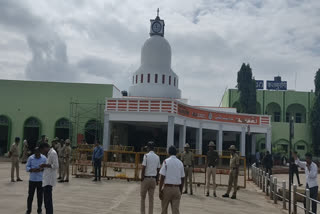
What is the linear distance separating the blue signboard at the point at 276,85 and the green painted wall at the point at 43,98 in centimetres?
2585

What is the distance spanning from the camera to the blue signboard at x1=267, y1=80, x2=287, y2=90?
1900 inches

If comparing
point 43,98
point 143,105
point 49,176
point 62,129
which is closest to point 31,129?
point 62,129

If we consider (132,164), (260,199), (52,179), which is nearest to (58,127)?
(132,164)

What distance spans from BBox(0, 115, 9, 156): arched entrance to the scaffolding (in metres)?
5.71

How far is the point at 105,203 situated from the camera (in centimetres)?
1009

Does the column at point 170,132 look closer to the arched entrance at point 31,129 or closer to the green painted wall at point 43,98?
the green painted wall at point 43,98

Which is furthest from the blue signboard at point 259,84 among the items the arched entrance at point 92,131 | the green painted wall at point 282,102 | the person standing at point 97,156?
the person standing at point 97,156

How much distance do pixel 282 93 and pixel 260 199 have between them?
36435mm

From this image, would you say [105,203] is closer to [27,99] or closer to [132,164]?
[132,164]

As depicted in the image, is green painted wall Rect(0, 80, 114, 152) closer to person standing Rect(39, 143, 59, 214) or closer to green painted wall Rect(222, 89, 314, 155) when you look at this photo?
green painted wall Rect(222, 89, 314, 155)

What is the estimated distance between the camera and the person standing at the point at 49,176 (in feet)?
24.8

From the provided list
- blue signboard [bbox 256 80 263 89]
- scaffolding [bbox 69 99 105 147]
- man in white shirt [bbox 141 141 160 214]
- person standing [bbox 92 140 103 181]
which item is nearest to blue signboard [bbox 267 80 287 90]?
blue signboard [bbox 256 80 263 89]

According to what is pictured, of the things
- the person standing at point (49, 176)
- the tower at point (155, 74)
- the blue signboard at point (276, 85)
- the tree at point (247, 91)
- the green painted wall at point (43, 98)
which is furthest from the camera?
the blue signboard at point (276, 85)

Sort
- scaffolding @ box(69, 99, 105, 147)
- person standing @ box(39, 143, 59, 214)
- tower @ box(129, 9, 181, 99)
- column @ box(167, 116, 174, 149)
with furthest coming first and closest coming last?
1. tower @ box(129, 9, 181, 99)
2. scaffolding @ box(69, 99, 105, 147)
3. column @ box(167, 116, 174, 149)
4. person standing @ box(39, 143, 59, 214)
